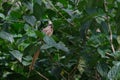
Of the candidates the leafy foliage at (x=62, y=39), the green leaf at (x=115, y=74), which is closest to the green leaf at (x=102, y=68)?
the leafy foliage at (x=62, y=39)

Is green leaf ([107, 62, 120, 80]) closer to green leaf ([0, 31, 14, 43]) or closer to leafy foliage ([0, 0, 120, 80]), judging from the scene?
leafy foliage ([0, 0, 120, 80])

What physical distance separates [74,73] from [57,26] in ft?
0.71

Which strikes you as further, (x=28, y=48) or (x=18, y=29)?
(x=18, y=29)

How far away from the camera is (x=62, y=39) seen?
55.2 inches

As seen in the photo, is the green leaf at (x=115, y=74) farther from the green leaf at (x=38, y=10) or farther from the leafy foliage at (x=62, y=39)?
the green leaf at (x=38, y=10)

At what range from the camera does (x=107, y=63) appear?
1.30 m

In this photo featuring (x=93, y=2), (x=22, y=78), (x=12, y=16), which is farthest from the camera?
(x=22, y=78)

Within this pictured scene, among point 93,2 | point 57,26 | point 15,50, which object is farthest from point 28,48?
point 93,2

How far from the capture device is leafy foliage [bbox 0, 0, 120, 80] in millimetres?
1231

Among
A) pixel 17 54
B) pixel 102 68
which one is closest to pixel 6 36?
pixel 17 54

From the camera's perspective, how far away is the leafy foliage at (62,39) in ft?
4.04

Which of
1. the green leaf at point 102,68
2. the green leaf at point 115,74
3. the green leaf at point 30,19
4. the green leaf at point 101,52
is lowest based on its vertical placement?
the green leaf at point 102,68

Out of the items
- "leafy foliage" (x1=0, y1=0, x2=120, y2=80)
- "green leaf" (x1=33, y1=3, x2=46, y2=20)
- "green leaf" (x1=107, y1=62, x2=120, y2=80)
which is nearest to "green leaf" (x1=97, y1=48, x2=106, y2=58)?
"leafy foliage" (x1=0, y1=0, x2=120, y2=80)

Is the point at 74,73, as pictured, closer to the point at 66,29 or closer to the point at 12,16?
the point at 66,29
